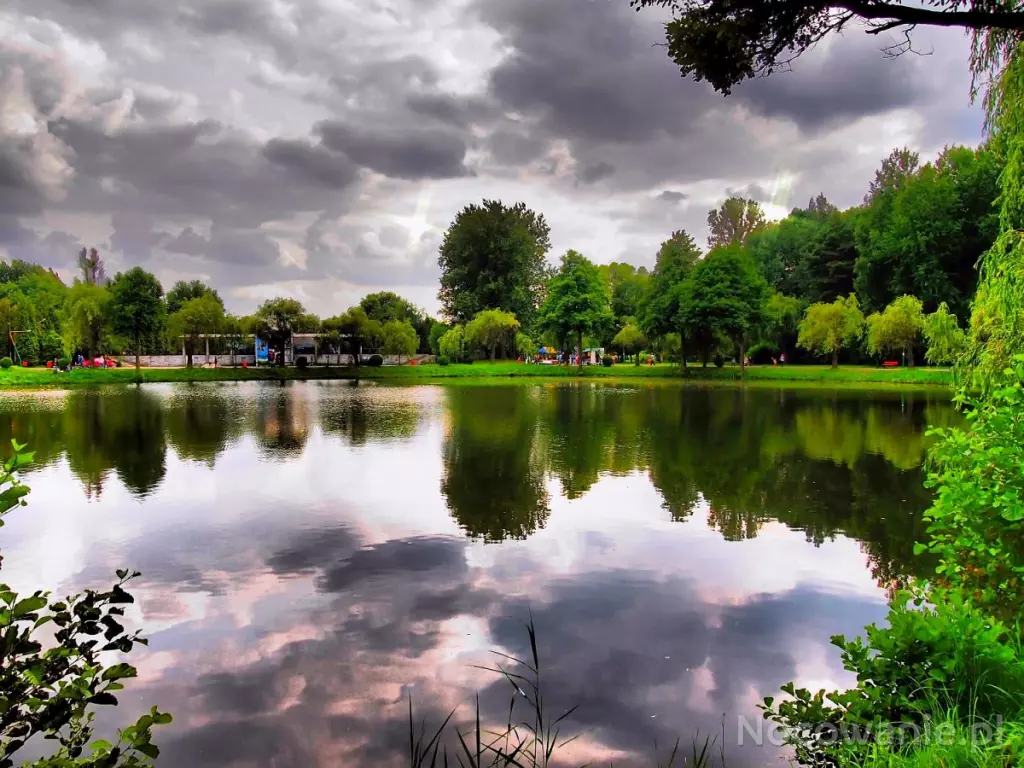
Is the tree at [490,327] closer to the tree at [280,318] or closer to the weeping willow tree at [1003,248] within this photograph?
the tree at [280,318]

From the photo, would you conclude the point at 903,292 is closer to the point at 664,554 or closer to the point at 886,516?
the point at 886,516

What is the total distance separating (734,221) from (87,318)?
9263cm

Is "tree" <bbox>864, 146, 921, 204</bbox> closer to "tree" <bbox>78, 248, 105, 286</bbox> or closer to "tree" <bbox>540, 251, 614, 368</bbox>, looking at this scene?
"tree" <bbox>540, 251, 614, 368</bbox>

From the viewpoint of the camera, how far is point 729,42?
554 centimetres

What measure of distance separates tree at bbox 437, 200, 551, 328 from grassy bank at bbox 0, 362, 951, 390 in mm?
8961

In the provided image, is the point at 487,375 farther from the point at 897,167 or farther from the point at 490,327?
the point at 897,167

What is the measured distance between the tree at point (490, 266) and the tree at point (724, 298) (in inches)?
1012

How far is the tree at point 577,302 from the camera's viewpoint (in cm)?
6138

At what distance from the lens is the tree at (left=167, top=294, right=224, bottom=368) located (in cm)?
6188

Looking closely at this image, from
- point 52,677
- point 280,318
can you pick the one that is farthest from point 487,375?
point 52,677

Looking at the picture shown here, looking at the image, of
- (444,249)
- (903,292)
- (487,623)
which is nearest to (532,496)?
(487,623)

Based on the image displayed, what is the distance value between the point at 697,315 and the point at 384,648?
50094 mm

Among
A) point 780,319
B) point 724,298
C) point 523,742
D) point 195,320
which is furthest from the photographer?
point 195,320

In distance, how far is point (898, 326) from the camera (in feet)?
144
